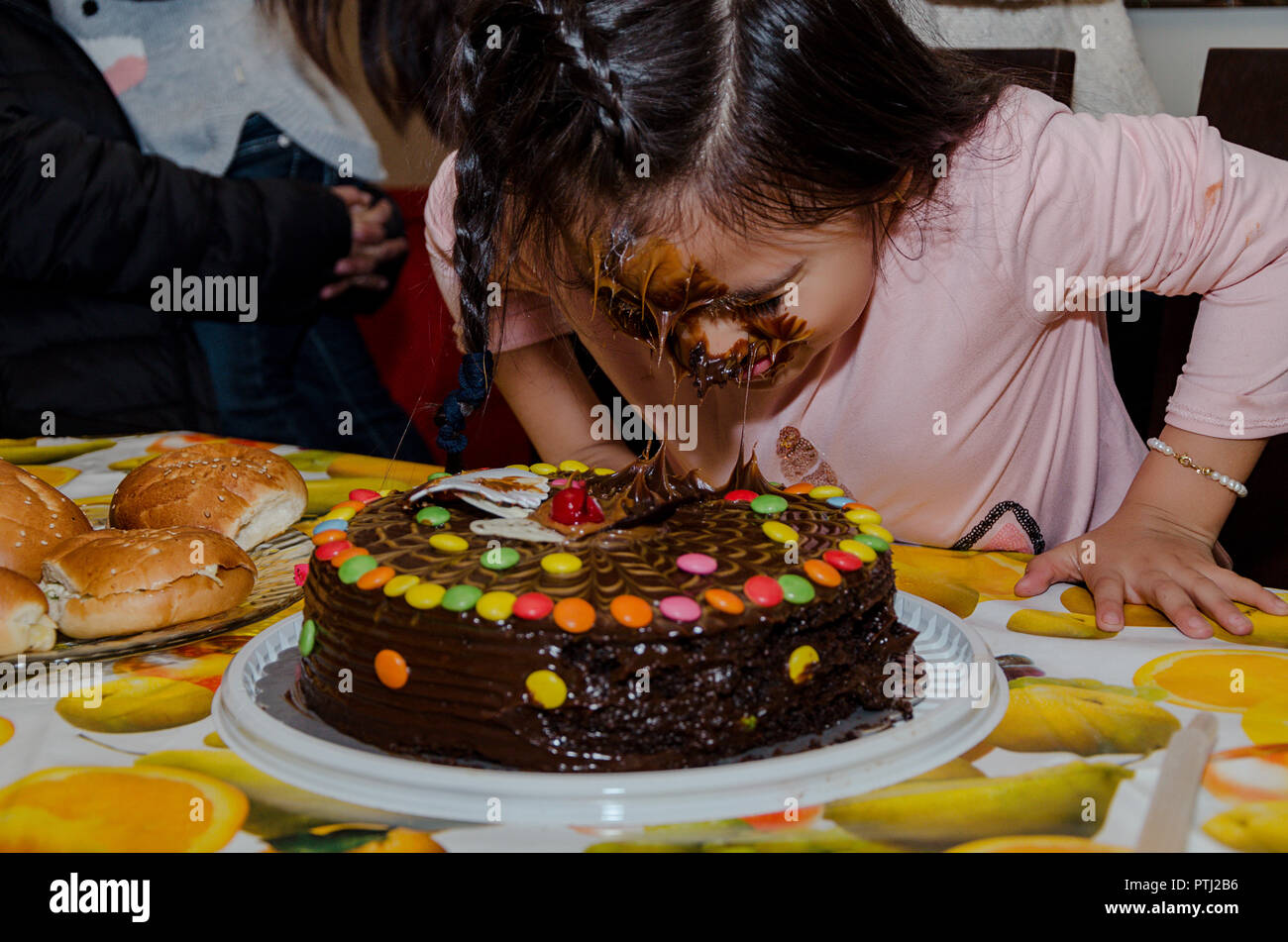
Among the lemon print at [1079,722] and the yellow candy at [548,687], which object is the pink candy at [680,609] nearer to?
the yellow candy at [548,687]

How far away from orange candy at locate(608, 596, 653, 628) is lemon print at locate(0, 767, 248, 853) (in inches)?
9.3

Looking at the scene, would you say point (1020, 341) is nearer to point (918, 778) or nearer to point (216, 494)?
point (918, 778)

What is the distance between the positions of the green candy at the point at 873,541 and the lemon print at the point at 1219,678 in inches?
7.9

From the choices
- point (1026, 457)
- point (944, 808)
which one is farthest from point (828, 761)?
point (1026, 457)

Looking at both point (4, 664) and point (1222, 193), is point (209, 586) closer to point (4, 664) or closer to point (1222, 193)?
point (4, 664)

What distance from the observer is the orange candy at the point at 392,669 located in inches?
27.9

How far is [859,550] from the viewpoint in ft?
2.63

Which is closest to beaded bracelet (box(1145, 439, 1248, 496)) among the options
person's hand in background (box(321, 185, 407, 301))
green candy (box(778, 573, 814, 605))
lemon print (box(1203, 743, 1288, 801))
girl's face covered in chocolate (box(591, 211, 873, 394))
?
girl's face covered in chocolate (box(591, 211, 873, 394))

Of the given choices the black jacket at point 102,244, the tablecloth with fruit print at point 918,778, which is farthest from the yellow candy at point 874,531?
the black jacket at point 102,244

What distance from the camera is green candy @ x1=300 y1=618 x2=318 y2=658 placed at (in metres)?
0.79

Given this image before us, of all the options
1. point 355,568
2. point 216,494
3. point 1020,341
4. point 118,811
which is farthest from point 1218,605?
point 216,494

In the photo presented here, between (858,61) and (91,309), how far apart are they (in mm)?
2077

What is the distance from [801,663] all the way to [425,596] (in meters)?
0.24

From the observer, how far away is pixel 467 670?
2.27ft
